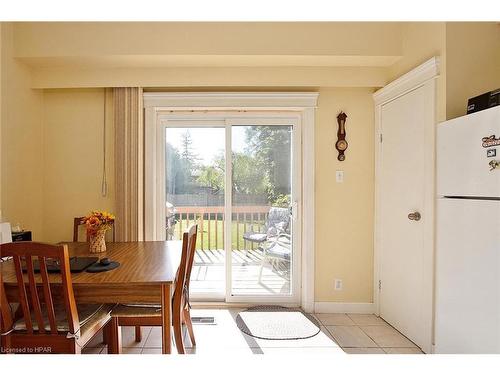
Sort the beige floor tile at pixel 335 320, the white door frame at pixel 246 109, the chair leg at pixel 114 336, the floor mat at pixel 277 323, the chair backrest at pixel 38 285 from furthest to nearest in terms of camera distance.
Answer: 1. the white door frame at pixel 246 109
2. the beige floor tile at pixel 335 320
3. the floor mat at pixel 277 323
4. the chair leg at pixel 114 336
5. the chair backrest at pixel 38 285

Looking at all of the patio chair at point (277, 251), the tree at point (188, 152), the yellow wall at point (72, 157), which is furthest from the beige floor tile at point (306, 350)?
the yellow wall at point (72, 157)

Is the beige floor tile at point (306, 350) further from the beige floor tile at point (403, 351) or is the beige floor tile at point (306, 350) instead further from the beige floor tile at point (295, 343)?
the beige floor tile at point (403, 351)

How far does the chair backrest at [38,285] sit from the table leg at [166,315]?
1.48ft

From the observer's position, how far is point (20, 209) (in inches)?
99.8

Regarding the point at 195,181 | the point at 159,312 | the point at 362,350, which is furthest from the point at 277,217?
the point at 159,312

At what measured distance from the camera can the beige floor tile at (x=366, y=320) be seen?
Answer: 2.67 meters

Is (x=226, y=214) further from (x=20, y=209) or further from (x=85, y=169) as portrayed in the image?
(x=20, y=209)

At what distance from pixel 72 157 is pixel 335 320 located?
3034 millimetres

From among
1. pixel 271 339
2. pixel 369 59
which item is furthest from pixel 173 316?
pixel 369 59

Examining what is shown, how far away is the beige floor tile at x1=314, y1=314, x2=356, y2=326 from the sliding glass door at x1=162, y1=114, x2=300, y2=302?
33 centimetres

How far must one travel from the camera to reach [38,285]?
153cm

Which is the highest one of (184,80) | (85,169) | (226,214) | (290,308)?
(184,80)

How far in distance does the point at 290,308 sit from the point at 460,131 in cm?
218
